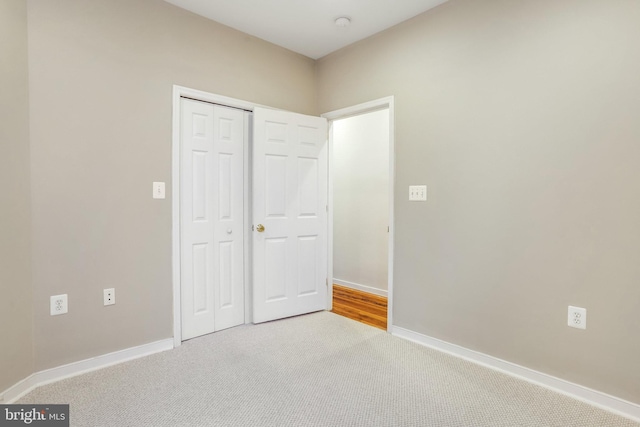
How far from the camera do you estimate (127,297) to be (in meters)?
2.33

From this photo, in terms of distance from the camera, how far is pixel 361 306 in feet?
11.9

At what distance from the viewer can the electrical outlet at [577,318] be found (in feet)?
6.21

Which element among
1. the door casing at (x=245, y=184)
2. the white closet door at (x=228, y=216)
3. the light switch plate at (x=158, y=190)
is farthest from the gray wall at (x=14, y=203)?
the white closet door at (x=228, y=216)

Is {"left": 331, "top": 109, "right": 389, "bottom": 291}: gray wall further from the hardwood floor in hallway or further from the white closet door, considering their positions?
the white closet door

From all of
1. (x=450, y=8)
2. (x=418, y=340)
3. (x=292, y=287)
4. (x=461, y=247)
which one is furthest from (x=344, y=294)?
(x=450, y=8)

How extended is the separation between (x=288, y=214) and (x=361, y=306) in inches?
53.7

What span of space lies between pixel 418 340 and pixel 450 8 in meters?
2.55

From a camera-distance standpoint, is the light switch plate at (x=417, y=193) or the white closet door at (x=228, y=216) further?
the white closet door at (x=228, y=216)

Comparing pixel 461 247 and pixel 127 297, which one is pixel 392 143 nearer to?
pixel 461 247

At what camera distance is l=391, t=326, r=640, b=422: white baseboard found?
5.79 ft

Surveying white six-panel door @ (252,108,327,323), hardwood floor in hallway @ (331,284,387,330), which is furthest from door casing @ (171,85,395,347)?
hardwood floor in hallway @ (331,284,387,330)

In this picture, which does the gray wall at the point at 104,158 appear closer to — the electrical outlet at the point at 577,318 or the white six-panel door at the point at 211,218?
the white six-panel door at the point at 211,218

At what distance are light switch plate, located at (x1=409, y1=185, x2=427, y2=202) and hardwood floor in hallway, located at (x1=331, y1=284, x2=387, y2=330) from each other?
3.97ft

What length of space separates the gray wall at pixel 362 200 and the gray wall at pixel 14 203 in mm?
2753
